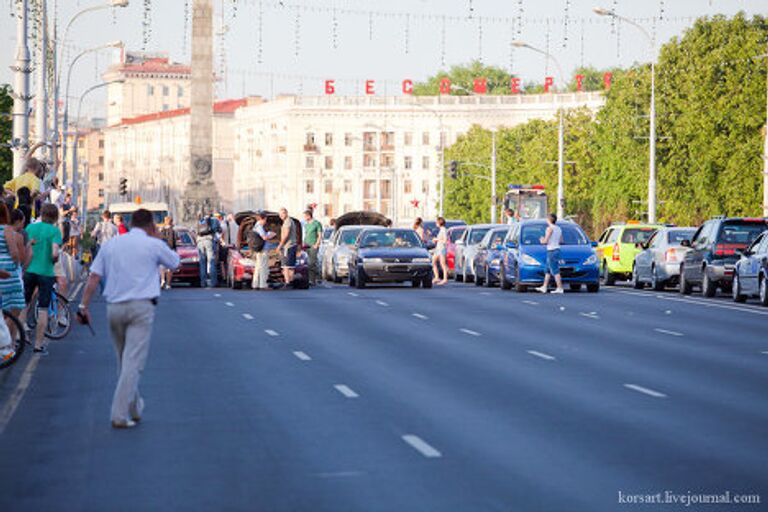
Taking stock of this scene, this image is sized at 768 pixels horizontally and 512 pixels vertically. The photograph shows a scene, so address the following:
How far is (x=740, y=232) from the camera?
41.1 metres

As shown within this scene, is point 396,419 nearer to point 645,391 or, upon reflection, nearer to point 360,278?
point 645,391

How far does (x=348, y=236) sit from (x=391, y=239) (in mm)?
4824

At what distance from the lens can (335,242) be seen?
53.0 metres

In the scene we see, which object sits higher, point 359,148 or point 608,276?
point 359,148

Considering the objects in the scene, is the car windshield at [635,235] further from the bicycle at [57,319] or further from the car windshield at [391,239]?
the bicycle at [57,319]

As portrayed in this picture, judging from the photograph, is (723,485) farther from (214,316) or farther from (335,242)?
(335,242)

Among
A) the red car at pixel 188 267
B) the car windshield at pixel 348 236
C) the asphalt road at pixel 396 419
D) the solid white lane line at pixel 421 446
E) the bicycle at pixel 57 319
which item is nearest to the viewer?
the asphalt road at pixel 396 419

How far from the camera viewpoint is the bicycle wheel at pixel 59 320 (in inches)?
1022

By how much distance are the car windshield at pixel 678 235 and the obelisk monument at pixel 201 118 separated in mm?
50596

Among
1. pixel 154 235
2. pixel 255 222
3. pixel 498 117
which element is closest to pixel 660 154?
pixel 255 222

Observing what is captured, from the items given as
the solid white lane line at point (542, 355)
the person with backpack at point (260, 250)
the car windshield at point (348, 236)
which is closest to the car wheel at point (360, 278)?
the person with backpack at point (260, 250)

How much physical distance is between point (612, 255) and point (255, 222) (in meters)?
10.2

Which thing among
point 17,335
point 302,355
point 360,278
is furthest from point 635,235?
point 17,335

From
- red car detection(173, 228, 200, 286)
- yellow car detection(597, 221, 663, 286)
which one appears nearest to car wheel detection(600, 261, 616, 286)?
yellow car detection(597, 221, 663, 286)
